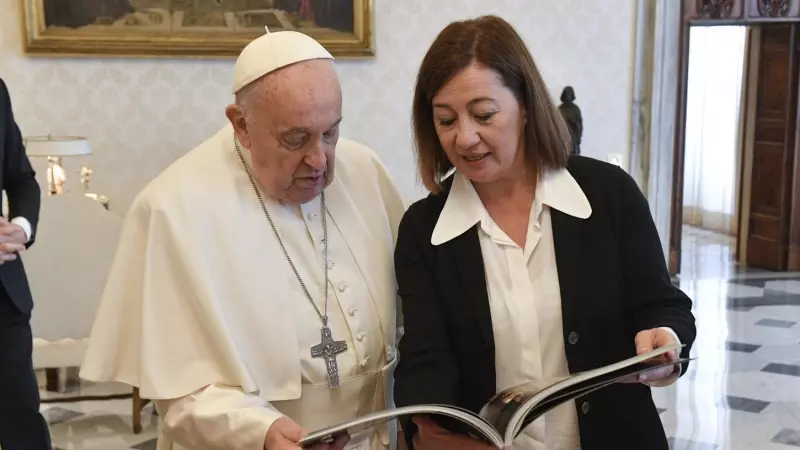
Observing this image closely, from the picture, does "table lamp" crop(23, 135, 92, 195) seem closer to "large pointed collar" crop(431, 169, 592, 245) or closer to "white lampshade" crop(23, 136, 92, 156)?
"white lampshade" crop(23, 136, 92, 156)

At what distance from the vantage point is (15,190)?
132 inches

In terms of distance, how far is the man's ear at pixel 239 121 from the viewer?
193cm

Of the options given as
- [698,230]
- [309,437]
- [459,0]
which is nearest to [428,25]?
[459,0]

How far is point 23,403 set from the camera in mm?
3348

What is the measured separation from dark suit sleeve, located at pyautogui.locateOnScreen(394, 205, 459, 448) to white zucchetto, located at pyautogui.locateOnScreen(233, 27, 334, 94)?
1.48 ft

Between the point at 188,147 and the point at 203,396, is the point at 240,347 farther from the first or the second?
the point at 188,147

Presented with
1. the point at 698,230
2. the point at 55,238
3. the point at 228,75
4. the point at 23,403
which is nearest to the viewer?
the point at 23,403

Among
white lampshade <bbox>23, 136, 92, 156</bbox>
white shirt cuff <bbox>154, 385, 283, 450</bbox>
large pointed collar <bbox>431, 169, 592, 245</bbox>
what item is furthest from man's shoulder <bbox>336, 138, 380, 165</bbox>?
white lampshade <bbox>23, 136, 92, 156</bbox>

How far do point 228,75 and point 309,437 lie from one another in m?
4.72

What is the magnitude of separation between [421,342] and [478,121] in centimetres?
48

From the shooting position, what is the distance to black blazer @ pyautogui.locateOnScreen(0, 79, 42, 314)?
10.5 ft

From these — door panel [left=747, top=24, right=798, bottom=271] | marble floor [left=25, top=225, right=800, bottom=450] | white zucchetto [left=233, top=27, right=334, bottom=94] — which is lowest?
marble floor [left=25, top=225, right=800, bottom=450]

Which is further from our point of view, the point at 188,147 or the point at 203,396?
the point at 188,147

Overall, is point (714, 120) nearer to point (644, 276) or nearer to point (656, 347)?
point (644, 276)
